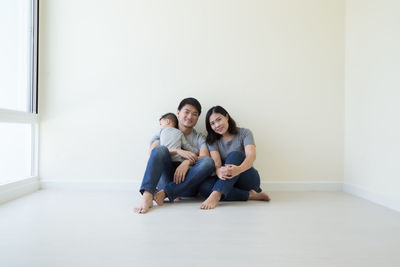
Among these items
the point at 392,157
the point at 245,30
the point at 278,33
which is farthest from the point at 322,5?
the point at 392,157

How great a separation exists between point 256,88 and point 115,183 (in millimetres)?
1687

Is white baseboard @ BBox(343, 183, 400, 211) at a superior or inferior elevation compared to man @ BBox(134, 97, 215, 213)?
inferior

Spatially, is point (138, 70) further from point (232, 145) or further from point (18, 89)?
point (232, 145)

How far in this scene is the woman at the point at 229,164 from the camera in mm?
2174

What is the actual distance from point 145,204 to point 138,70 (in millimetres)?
1416

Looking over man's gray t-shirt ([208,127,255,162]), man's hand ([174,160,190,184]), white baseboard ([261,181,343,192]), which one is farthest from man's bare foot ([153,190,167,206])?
white baseboard ([261,181,343,192])


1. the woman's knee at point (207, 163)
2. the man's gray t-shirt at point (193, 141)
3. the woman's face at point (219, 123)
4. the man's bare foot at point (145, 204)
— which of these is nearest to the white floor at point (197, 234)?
the man's bare foot at point (145, 204)

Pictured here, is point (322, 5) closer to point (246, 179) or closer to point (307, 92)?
point (307, 92)

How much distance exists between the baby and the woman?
222 millimetres

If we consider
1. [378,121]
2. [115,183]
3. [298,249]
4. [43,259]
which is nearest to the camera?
[43,259]

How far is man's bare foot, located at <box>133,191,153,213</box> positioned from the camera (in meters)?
1.97

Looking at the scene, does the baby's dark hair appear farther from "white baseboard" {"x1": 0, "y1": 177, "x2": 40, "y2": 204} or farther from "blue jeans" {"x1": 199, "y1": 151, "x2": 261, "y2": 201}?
"white baseboard" {"x1": 0, "y1": 177, "x2": 40, "y2": 204}

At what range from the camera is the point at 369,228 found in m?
1.63

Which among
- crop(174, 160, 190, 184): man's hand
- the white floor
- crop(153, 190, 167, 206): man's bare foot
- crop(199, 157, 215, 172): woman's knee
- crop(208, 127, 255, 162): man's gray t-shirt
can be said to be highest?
crop(208, 127, 255, 162): man's gray t-shirt
